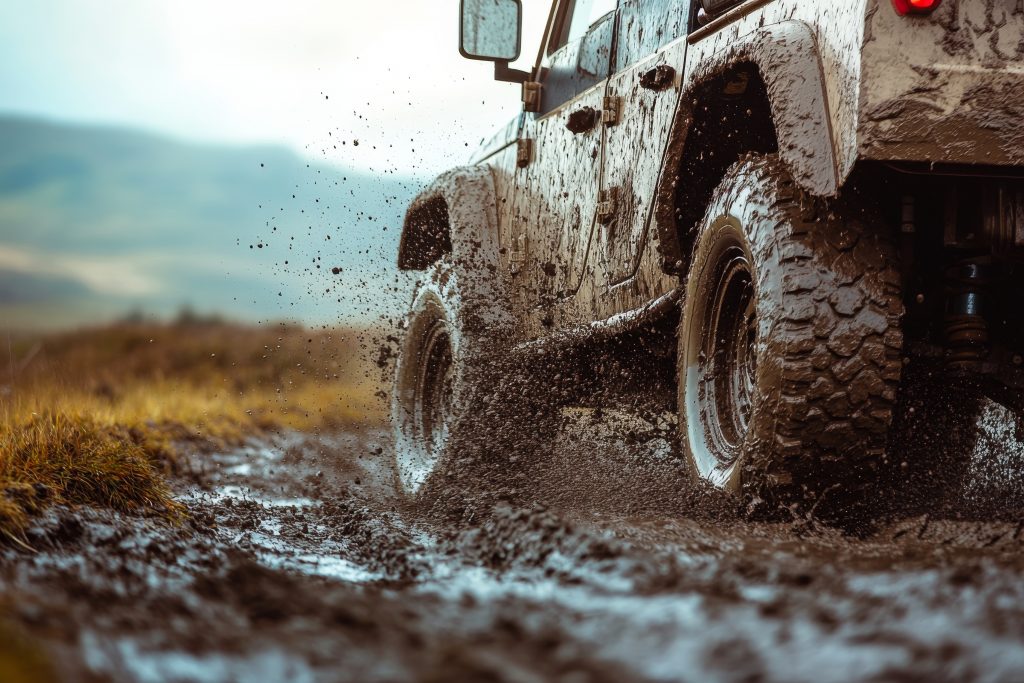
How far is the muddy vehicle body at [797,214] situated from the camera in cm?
218

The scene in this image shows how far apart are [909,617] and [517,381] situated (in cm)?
288

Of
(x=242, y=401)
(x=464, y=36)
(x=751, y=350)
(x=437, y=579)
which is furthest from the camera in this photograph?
(x=242, y=401)

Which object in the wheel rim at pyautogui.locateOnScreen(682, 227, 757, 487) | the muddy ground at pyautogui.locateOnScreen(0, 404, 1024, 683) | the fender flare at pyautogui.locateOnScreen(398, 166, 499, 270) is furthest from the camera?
the fender flare at pyautogui.locateOnScreen(398, 166, 499, 270)

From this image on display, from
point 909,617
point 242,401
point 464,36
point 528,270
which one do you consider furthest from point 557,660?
point 242,401

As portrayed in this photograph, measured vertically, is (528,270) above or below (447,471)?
above

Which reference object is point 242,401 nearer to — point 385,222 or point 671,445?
point 385,222

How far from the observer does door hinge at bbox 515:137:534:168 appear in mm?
4336

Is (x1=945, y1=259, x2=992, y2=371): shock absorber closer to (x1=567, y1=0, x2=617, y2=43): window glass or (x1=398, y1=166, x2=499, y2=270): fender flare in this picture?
(x1=567, y1=0, x2=617, y2=43): window glass

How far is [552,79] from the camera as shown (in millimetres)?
4254

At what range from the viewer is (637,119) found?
333cm

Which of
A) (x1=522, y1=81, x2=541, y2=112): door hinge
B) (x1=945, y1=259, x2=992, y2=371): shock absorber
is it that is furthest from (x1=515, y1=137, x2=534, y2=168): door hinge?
(x1=945, y1=259, x2=992, y2=371): shock absorber

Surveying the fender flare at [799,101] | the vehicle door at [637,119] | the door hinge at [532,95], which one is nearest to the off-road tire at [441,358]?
the door hinge at [532,95]

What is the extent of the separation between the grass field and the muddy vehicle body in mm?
1653

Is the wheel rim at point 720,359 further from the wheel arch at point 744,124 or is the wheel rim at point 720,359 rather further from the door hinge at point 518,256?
the door hinge at point 518,256
